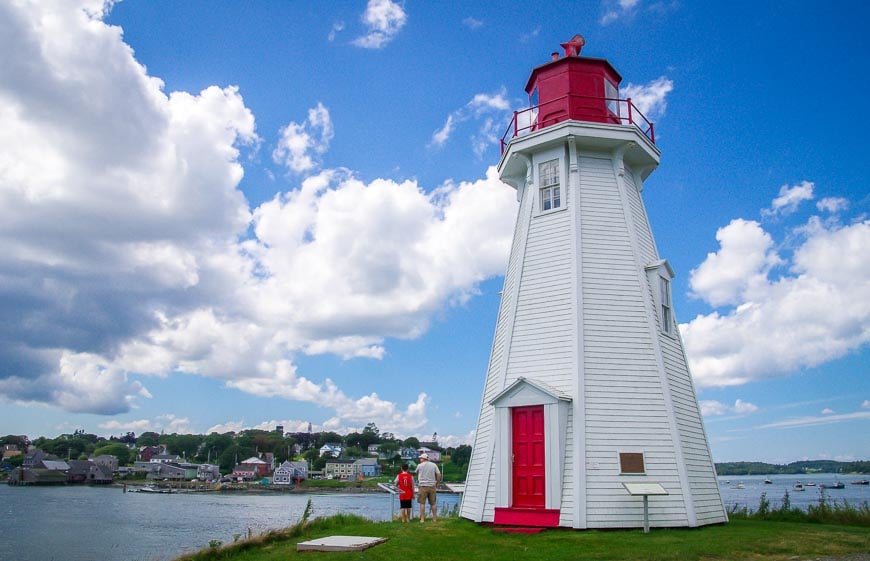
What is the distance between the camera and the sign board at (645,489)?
1143 cm

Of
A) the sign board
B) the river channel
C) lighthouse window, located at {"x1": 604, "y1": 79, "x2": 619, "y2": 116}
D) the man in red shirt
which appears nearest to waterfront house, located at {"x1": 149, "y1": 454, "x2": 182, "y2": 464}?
the river channel

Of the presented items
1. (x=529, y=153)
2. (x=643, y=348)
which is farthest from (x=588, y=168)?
(x=643, y=348)

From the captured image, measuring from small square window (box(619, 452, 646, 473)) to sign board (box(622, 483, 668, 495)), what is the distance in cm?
40

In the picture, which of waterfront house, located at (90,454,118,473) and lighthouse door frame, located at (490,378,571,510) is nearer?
lighthouse door frame, located at (490,378,571,510)

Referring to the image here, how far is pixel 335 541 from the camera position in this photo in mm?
10383

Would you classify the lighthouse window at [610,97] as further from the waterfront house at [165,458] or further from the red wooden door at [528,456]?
the waterfront house at [165,458]

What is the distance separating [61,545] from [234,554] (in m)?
27.4

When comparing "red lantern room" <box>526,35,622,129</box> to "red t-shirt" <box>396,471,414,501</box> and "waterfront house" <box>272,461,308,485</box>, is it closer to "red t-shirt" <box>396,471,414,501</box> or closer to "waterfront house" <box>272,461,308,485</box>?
"red t-shirt" <box>396,471,414,501</box>

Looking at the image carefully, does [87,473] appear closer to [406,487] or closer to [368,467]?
[368,467]

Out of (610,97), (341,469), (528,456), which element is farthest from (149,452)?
(610,97)

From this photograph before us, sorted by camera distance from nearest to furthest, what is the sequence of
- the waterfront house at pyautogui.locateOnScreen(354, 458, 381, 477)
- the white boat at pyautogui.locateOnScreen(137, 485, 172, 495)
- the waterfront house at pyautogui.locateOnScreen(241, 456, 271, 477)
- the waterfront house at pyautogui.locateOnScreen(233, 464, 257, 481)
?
1. the white boat at pyautogui.locateOnScreen(137, 485, 172, 495)
2. the waterfront house at pyautogui.locateOnScreen(354, 458, 381, 477)
3. the waterfront house at pyautogui.locateOnScreen(233, 464, 257, 481)
4. the waterfront house at pyautogui.locateOnScreen(241, 456, 271, 477)

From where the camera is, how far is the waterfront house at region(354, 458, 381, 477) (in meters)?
115

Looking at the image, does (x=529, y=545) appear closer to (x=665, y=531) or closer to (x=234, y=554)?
(x=665, y=531)

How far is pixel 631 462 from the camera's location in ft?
40.7
